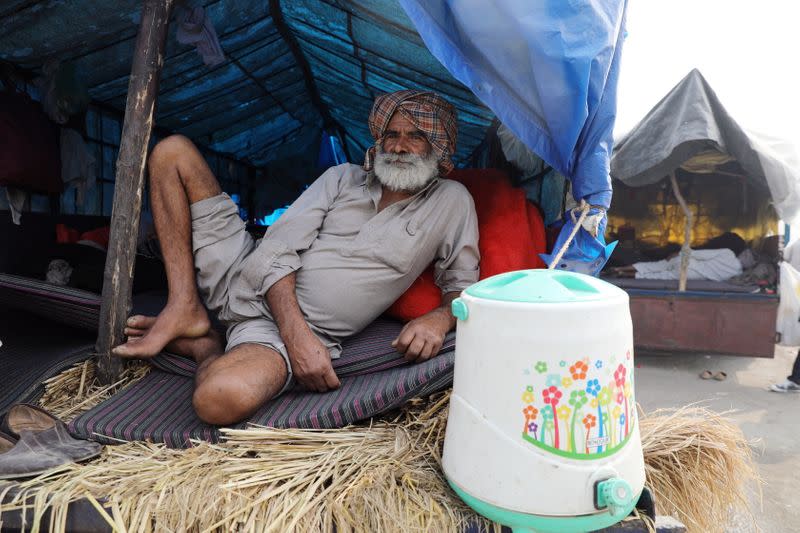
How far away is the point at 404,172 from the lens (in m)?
2.19

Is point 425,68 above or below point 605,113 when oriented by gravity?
above

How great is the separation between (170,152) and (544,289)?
1.69m

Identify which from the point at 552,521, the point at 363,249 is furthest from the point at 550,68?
the point at 552,521

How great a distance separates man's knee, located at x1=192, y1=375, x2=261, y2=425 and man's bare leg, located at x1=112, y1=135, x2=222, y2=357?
1.88 ft

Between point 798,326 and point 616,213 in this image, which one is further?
point 616,213

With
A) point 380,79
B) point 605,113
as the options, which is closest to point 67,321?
point 605,113

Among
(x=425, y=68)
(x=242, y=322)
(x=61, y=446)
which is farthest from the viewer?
(x=425, y=68)

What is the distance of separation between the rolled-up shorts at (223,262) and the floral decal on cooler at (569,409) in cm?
121

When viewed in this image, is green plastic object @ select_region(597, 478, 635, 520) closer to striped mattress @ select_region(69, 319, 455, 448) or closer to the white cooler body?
the white cooler body

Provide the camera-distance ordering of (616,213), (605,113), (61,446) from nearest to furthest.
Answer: (61,446) < (605,113) < (616,213)

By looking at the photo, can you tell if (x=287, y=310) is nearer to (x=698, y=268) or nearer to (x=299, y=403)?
(x=299, y=403)

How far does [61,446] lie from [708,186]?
9132 mm

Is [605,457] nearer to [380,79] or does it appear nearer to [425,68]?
[425,68]

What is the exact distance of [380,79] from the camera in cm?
405
